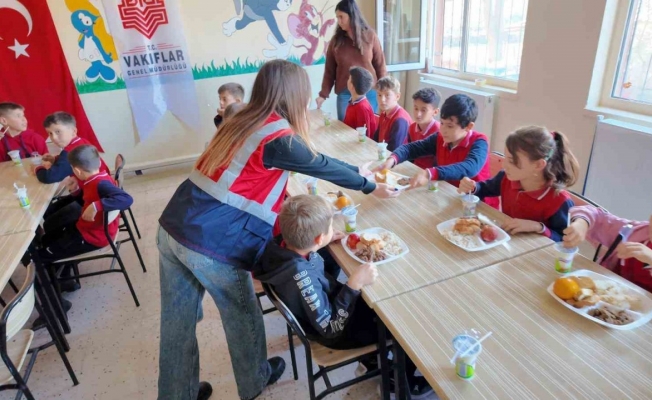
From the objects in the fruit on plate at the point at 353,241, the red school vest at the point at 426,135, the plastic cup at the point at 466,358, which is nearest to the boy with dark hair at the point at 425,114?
the red school vest at the point at 426,135

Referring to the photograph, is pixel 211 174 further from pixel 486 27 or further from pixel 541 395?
pixel 486 27

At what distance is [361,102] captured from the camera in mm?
3455

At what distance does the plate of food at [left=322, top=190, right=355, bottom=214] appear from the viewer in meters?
1.93

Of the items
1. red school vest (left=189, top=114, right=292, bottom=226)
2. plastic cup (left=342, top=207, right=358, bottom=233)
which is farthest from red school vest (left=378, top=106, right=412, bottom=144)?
red school vest (left=189, top=114, right=292, bottom=226)

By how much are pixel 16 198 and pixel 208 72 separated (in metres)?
2.66

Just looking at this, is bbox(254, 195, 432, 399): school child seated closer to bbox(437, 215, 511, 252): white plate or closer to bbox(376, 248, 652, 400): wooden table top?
bbox(376, 248, 652, 400): wooden table top

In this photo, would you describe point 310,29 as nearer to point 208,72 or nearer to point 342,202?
point 208,72

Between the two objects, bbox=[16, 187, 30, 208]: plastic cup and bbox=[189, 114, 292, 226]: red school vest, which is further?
bbox=[16, 187, 30, 208]: plastic cup

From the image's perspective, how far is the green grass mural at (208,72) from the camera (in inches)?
171

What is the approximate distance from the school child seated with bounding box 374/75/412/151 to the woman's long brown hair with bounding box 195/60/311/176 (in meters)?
1.51

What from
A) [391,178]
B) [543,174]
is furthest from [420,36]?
[543,174]

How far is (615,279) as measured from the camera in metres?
1.32

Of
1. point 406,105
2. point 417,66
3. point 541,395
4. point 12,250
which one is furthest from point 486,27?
point 12,250

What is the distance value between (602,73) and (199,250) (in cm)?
299
